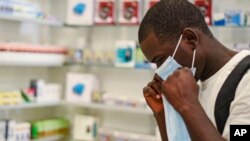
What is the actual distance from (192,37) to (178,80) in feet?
0.53

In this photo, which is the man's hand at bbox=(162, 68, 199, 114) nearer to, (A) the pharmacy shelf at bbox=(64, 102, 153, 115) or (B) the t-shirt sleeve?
(B) the t-shirt sleeve

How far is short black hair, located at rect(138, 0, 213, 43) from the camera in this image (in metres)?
1.15

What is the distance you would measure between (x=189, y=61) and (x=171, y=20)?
146mm

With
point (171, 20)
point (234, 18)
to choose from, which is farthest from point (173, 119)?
point (234, 18)

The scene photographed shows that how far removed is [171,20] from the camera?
3.81 feet

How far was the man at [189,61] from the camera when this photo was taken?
1011 millimetres

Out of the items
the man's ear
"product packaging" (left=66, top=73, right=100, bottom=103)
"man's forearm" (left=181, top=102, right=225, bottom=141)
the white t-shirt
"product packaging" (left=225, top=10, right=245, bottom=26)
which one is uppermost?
"product packaging" (left=225, top=10, right=245, bottom=26)

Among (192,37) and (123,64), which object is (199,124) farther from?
(123,64)

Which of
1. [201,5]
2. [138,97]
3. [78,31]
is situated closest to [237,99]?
[201,5]

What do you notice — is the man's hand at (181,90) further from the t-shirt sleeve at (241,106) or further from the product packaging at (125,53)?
the product packaging at (125,53)

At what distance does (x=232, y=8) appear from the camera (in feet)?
8.38

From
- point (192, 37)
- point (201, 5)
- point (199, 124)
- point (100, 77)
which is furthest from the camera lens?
point (100, 77)

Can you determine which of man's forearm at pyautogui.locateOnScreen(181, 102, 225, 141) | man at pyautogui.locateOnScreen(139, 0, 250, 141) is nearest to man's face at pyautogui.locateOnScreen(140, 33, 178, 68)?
man at pyautogui.locateOnScreen(139, 0, 250, 141)

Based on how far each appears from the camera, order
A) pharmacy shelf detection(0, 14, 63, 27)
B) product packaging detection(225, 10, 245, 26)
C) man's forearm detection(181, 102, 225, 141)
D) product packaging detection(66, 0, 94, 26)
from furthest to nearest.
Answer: product packaging detection(66, 0, 94, 26) → pharmacy shelf detection(0, 14, 63, 27) → product packaging detection(225, 10, 245, 26) → man's forearm detection(181, 102, 225, 141)
